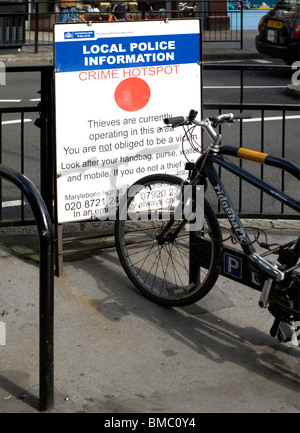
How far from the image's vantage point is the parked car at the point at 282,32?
643 inches

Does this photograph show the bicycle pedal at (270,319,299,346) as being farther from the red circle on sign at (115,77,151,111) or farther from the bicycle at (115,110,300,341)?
the red circle on sign at (115,77,151,111)

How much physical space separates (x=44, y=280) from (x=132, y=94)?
6.77 ft

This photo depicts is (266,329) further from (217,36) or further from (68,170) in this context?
(217,36)

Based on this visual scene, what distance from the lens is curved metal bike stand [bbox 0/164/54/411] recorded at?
12.0 feet

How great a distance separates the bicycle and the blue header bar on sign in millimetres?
538

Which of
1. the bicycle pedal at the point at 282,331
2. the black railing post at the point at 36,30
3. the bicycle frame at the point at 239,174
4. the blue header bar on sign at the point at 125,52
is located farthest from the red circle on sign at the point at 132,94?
the black railing post at the point at 36,30

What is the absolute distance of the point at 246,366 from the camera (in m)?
4.38

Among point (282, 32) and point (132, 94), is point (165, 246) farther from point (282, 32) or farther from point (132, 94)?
point (282, 32)

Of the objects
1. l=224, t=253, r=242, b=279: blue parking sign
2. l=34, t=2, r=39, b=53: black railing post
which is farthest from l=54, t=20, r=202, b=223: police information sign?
l=34, t=2, r=39, b=53: black railing post

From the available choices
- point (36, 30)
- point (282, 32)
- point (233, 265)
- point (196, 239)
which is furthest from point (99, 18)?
point (233, 265)

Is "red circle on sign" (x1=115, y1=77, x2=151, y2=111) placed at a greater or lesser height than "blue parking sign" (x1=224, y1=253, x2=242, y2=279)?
greater

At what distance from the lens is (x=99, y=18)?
19.4 metres
